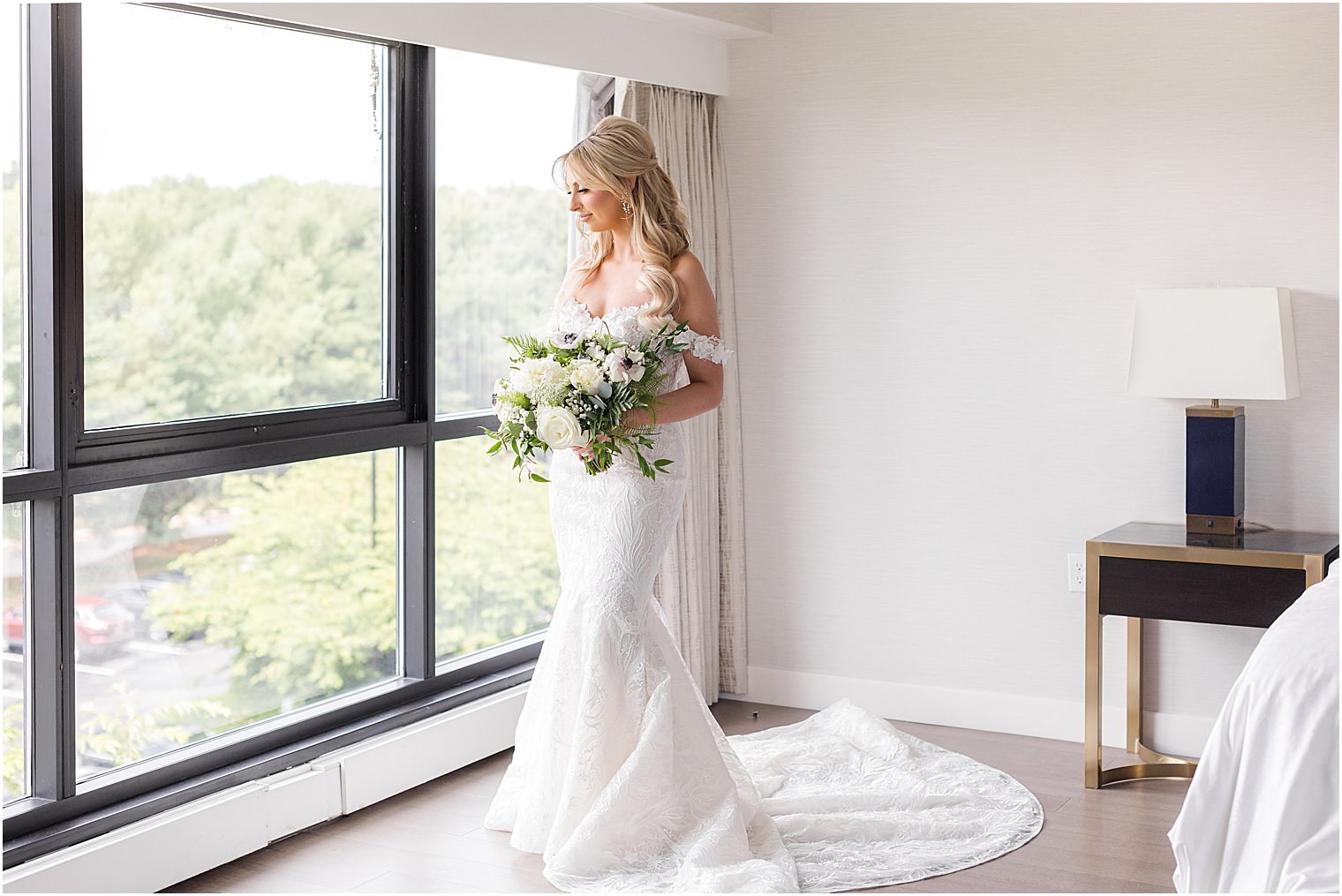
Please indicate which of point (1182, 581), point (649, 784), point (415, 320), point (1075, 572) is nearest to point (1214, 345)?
point (1182, 581)

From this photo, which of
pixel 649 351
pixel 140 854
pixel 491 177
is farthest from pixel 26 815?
pixel 491 177

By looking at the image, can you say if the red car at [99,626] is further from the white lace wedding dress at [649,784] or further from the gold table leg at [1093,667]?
the gold table leg at [1093,667]

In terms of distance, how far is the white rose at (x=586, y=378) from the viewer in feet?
10.5

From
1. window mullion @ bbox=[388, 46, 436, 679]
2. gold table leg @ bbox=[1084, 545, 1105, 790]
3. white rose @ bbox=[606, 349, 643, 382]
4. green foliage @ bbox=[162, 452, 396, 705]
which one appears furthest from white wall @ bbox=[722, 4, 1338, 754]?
white rose @ bbox=[606, 349, 643, 382]

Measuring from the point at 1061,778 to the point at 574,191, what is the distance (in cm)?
223

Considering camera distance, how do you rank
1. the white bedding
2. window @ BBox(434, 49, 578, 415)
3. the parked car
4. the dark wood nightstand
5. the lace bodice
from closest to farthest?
the white bedding → the parked car → the lace bodice → the dark wood nightstand → window @ BBox(434, 49, 578, 415)

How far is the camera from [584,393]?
3.22 meters

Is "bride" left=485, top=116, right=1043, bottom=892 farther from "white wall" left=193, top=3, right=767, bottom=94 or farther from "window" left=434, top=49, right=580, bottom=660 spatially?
"window" left=434, top=49, right=580, bottom=660

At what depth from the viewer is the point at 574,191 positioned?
353 cm

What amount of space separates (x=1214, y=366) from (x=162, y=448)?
2.84m

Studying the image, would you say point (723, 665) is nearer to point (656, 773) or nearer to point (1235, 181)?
point (656, 773)

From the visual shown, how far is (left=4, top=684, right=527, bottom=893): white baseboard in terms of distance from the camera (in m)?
2.96

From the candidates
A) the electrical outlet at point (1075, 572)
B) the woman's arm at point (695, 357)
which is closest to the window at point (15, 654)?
the woman's arm at point (695, 357)

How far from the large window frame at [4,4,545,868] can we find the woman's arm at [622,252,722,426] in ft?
3.22
